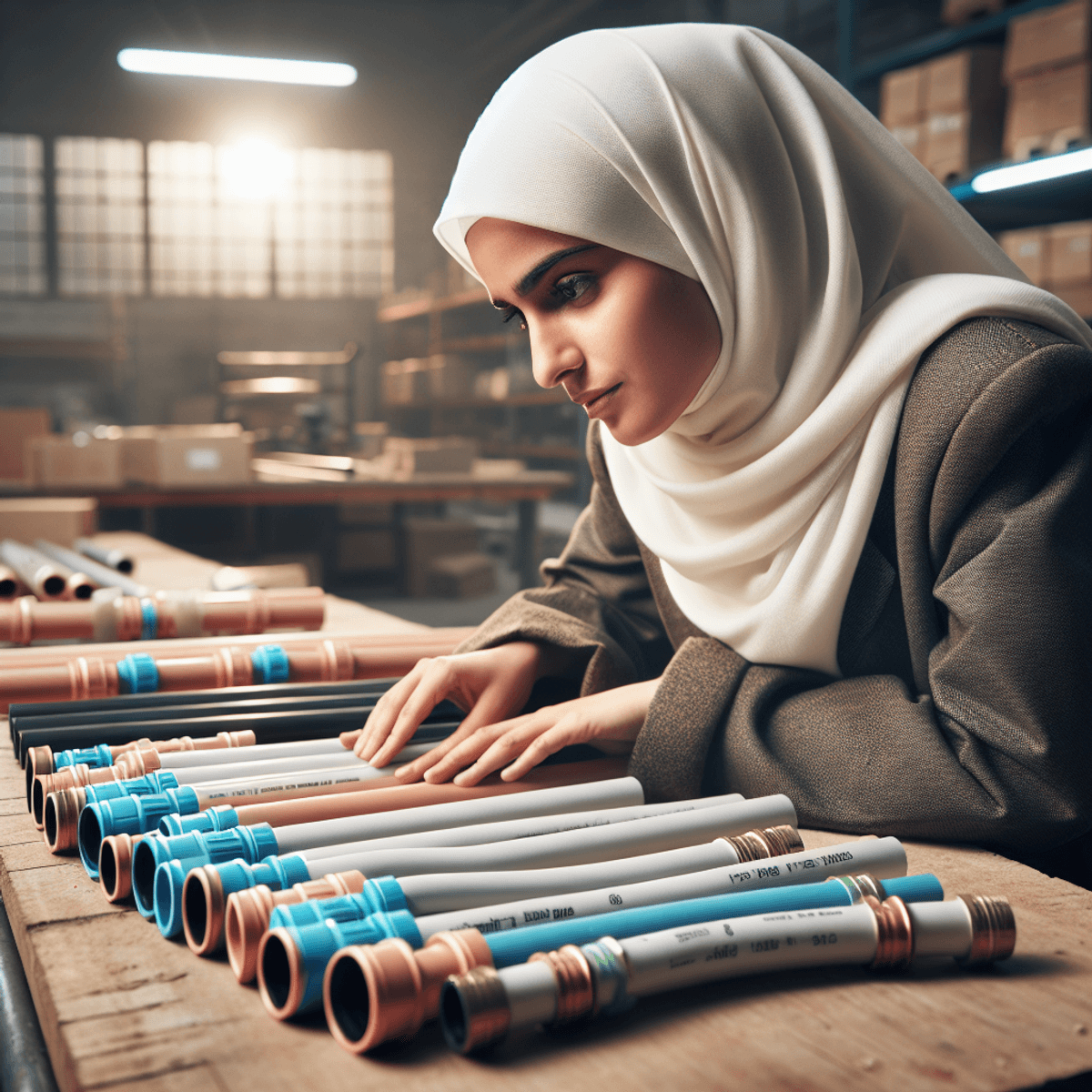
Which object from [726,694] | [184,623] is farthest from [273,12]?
[726,694]

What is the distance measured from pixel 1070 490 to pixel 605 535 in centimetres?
57

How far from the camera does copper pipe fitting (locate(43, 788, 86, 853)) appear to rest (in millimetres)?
760

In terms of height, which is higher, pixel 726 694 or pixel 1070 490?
pixel 1070 490

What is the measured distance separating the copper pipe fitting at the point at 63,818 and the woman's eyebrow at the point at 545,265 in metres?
0.52

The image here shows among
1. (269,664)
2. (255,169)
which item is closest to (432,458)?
(269,664)

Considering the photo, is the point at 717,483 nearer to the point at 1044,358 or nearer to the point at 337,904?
the point at 1044,358

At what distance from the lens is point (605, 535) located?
1.26 m

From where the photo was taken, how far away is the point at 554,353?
0.91 meters

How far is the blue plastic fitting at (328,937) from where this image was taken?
51 centimetres

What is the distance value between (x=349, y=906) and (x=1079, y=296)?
3.85m

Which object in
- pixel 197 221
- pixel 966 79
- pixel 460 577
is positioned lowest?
pixel 460 577

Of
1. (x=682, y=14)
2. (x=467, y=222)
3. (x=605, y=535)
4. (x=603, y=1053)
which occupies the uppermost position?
(x=682, y=14)

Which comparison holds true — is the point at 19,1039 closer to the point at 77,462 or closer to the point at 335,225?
the point at 77,462

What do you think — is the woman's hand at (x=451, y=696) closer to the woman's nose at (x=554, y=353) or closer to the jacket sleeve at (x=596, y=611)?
the jacket sleeve at (x=596, y=611)
